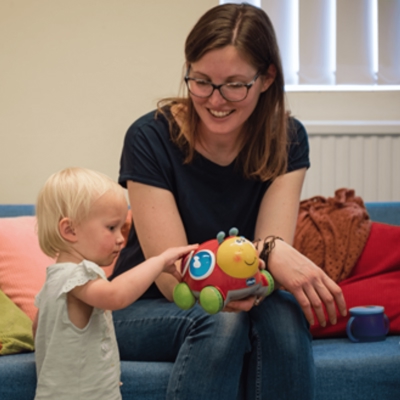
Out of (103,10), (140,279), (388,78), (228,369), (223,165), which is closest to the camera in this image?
(140,279)

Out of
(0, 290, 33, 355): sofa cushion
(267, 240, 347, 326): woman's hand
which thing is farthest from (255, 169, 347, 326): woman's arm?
(0, 290, 33, 355): sofa cushion

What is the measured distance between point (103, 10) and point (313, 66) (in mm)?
848

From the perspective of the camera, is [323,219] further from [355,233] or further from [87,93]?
[87,93]

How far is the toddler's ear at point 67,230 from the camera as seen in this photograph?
4.07ft

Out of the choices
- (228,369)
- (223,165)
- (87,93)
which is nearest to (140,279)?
(228,369)

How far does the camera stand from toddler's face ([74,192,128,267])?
1.25m

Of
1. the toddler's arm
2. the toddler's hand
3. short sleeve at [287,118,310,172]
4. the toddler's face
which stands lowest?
the toddler's arm

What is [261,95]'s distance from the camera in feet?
5.51

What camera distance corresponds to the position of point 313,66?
2.62 m

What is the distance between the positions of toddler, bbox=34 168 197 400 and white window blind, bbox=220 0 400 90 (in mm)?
1552

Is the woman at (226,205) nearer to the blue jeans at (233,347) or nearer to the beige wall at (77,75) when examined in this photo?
the blue jeans at (233,347)

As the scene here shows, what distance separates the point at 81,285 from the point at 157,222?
383 mm

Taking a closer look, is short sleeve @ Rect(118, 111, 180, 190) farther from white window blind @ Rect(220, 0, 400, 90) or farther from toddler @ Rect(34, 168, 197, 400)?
white window blind @ Rect(220, 0, 400, 90)

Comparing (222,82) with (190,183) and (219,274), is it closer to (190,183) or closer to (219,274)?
(190,183)
